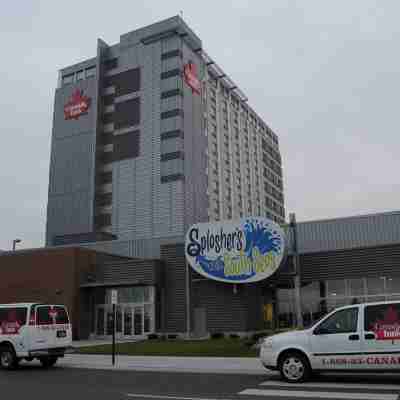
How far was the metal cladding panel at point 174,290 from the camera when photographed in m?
35.0

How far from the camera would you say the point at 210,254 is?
108 feet

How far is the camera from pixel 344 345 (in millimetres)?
12414

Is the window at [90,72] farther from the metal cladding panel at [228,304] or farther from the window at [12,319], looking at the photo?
the window at [12,319]

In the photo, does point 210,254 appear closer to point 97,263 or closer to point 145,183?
point 97,263

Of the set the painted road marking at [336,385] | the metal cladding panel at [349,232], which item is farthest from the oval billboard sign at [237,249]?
the painted road marking at [336,385]

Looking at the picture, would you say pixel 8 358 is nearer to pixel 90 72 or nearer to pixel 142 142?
pixel 142 142

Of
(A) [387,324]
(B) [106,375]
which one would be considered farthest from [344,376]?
(B) [106,375]

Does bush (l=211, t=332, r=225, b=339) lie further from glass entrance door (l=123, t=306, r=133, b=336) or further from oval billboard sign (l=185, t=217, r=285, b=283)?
glass entrance door (l=123, t=306, r=133, b=336)

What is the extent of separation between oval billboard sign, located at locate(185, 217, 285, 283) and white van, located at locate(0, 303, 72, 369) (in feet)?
48.8

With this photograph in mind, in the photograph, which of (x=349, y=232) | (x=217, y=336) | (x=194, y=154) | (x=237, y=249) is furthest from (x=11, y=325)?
(x=194, y=154)

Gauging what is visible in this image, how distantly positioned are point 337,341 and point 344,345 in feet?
0.59

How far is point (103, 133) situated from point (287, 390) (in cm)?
8242

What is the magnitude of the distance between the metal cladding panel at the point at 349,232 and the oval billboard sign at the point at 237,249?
800 cm

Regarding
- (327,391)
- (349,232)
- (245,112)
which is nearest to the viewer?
(327,391)
